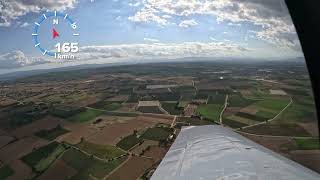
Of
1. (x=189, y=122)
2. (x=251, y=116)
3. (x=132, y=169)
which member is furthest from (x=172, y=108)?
(x=132, y=169)

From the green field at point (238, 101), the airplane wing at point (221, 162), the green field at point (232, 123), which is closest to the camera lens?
the airplane wing at point (221, 162)

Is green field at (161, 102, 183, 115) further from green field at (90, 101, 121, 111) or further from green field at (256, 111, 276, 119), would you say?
green field at (256, 111, 276, 119)

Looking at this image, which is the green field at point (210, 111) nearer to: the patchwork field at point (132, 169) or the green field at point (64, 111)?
the patchwork field at point (132, 169)

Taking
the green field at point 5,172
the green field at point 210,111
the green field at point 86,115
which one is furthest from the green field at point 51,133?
the green field at point 210,111

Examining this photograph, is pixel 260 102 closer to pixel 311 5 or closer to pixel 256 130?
pixel 256 130

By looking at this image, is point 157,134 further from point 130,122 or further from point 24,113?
point 24,113

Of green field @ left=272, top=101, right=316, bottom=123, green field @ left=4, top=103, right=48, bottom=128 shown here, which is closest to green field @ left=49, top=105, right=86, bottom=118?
green field @ left=4, top=103, right=48, bottom=128
